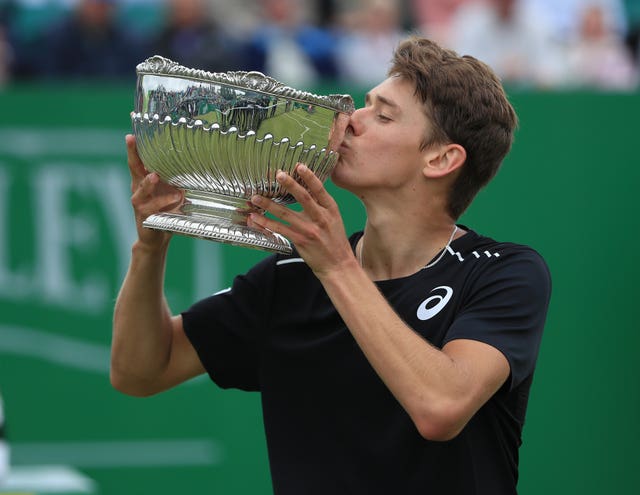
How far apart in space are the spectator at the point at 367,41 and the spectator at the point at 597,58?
1.14 metres

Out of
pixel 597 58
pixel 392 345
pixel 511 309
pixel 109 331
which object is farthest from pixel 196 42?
pixel 392 345

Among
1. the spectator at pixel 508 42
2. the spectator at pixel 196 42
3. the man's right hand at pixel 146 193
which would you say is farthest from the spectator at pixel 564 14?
the man's right hand at pixel 146 193

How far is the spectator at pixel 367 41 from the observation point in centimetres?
684

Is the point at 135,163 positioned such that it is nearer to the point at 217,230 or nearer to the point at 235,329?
the point at 217,230

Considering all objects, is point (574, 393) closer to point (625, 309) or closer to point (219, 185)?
point (625, 309)

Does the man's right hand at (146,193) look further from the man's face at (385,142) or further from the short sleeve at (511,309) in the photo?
the short sleeve at (511,309)

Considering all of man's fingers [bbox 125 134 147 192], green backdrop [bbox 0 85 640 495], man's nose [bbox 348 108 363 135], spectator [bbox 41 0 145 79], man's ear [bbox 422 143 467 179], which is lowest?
green backdrop [bbox 0 85 640 495]

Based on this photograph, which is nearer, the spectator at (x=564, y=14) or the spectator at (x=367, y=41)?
the spectator at (x=367, y=41)

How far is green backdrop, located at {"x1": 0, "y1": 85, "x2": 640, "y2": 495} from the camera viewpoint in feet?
17.9

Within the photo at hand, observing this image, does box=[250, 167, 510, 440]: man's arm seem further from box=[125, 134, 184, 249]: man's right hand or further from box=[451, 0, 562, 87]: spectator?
box=[451, 0, 562, 87]: spectator

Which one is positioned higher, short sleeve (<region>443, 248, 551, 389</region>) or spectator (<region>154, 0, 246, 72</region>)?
short sleeve (<region>443, 248, 551, 389</region>)

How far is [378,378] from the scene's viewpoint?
8.71ft

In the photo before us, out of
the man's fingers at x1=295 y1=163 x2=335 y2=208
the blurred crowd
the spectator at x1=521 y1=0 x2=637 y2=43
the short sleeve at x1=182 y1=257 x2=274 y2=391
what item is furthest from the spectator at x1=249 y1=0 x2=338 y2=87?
the man's fingers at x1=295 y1=163 x2=335 y2=208

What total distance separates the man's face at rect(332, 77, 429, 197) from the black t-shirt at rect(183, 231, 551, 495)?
0.22 metres
